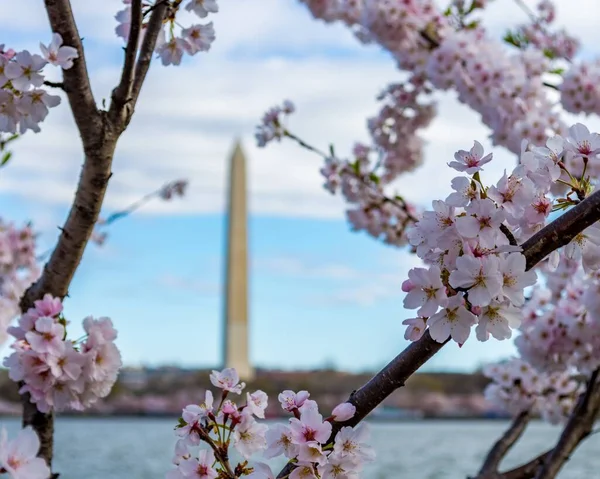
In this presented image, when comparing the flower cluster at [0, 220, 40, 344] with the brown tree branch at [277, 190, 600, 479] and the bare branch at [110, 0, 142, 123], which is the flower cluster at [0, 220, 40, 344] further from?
the brown tree branch at [277, 190, 600, 479]

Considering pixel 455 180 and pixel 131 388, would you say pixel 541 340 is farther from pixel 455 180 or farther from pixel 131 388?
pixel 131 388

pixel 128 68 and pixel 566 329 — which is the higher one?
pixel 128 68

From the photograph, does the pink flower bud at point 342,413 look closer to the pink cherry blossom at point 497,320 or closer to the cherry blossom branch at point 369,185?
the pink cherry blossom at point 497,320

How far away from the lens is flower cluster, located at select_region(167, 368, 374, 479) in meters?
1.06

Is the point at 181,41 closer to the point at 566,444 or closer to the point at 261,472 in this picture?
the point at 261,472

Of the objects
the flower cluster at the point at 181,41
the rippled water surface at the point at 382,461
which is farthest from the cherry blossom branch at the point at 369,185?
the rippled water surface at the point at 382,461

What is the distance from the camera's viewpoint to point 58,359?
1.49m

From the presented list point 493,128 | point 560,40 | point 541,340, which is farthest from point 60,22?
point 560,40

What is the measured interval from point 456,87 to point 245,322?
19.0 meters

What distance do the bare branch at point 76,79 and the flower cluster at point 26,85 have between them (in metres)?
0.03

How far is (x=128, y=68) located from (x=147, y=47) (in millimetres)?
74

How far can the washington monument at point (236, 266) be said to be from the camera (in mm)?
19328

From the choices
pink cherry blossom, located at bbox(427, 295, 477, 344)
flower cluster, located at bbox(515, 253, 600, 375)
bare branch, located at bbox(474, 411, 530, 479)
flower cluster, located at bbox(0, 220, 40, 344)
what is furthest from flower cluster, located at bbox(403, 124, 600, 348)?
flower cluster, located at bbox(0, 220, 40, 344)

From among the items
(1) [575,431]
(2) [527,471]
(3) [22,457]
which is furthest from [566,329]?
(3) [22,457]
